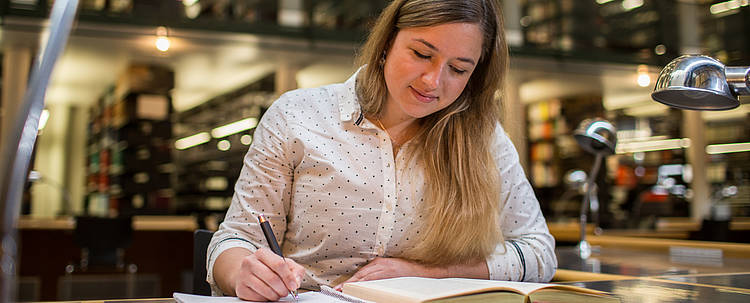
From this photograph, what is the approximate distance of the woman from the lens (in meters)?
1.28

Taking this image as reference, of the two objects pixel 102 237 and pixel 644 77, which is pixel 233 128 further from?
pixel 644 77

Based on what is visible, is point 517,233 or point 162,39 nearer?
point 517,233

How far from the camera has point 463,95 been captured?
1.52 meters

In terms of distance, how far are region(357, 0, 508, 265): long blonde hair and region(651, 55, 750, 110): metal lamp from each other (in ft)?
1.20

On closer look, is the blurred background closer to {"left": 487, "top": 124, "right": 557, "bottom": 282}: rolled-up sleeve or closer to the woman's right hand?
{"left": 487, "top": 124, "right": 557, "bottom": 282}: rolled-up sleeve

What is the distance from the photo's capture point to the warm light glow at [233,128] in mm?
9656

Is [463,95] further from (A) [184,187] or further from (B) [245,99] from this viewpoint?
(A) [184,187]

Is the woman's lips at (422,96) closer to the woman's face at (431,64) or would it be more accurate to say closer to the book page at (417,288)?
the woman's face at (431,64)

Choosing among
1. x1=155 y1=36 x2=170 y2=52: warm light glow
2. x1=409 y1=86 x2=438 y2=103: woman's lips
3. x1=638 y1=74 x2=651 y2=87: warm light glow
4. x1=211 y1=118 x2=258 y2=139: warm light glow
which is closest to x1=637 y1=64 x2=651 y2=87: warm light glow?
x1=638 y1=74 x2=651 y2=87: warm light glow

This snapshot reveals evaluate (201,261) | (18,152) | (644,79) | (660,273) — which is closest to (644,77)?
(644,79)

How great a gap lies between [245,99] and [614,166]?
5689 millimetres

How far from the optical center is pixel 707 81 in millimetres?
1187

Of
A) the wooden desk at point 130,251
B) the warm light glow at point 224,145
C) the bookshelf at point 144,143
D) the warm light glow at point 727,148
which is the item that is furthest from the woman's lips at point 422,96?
the warm light glow at point 224,145

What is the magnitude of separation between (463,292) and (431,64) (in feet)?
1.87
